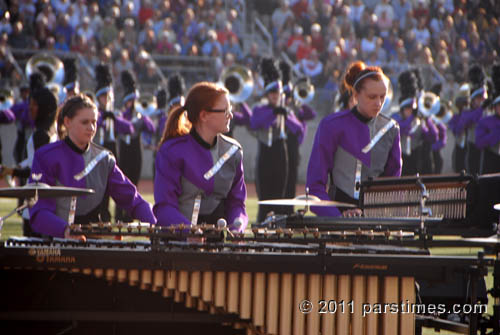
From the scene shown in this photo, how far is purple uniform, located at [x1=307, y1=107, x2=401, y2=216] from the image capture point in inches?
227

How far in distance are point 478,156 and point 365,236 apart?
10133mm

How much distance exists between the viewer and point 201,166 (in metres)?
5.05

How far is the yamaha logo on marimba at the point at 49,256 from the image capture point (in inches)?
165

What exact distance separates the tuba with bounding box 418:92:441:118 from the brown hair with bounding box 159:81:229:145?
10.1 metres

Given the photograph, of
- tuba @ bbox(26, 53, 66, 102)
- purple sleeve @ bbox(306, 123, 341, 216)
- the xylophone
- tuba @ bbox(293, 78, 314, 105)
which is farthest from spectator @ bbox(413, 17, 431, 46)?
the xylophone

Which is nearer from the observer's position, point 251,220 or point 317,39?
point 251,220

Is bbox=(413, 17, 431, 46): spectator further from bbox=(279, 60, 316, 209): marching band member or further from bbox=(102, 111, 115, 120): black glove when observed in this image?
bbox=(102, 111, 115, 120): black glove

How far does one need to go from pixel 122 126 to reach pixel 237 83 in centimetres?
205

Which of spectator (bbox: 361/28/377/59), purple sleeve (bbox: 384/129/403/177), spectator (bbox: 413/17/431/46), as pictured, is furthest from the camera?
spectator (bbox: 413/17/431/46)

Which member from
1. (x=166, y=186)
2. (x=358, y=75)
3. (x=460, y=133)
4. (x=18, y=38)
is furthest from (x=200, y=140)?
(x=18, y=38)

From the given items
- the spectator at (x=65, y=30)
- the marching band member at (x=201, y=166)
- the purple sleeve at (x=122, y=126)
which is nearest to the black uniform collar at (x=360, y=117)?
the marching band member at (x=201, y=166)

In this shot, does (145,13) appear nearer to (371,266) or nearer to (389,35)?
(389,35)

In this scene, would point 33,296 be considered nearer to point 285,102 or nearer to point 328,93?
point 285,102

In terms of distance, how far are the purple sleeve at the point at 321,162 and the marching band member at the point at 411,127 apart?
287 inches
